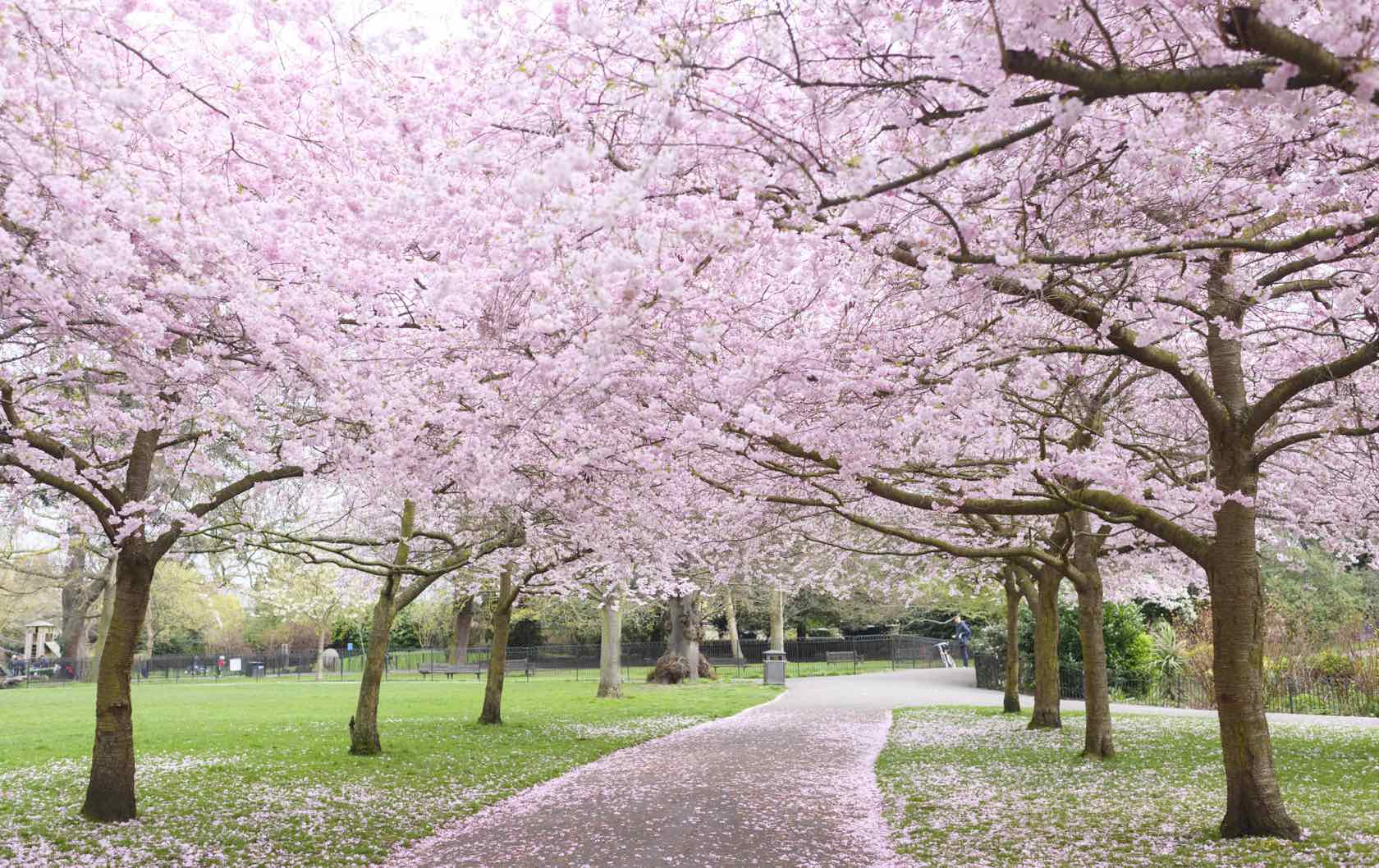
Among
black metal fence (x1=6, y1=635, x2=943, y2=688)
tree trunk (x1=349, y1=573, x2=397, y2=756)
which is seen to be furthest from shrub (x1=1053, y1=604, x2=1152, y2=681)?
tree trunk (x1=349, y1=573, x2=397, y2=756)

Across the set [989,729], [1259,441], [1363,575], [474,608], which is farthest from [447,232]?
[474,608]

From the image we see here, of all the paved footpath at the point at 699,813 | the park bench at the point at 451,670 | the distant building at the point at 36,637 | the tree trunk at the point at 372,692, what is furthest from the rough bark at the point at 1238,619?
the distant building at the point at 36,637

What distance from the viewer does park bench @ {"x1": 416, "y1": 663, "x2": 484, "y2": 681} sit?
38.6 meters

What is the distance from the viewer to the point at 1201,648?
2209cm

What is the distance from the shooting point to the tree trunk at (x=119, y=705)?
8.04m

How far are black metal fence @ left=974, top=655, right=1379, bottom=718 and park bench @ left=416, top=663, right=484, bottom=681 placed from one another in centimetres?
2253

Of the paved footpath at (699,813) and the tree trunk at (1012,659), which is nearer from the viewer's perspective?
the paved footpath at (699,813)

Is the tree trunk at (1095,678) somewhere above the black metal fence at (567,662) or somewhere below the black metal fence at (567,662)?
above

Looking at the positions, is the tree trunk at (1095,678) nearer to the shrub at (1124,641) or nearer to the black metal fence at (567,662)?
the shrub at (1124,641)

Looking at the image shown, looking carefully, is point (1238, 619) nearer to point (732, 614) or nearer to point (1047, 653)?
point (1047, 653)

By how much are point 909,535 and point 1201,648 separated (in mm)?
15389

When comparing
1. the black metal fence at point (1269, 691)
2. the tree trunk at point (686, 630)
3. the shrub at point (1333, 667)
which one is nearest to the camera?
the black metal fence at point (1269, 691)

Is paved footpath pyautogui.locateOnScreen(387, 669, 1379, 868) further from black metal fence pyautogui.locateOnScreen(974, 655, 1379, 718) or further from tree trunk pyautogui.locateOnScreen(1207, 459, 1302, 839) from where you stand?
tree trunk pyautogui.locateOnScreen(1207, 459, 1302, 839)

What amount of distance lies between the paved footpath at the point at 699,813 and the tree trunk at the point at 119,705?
2732mm
